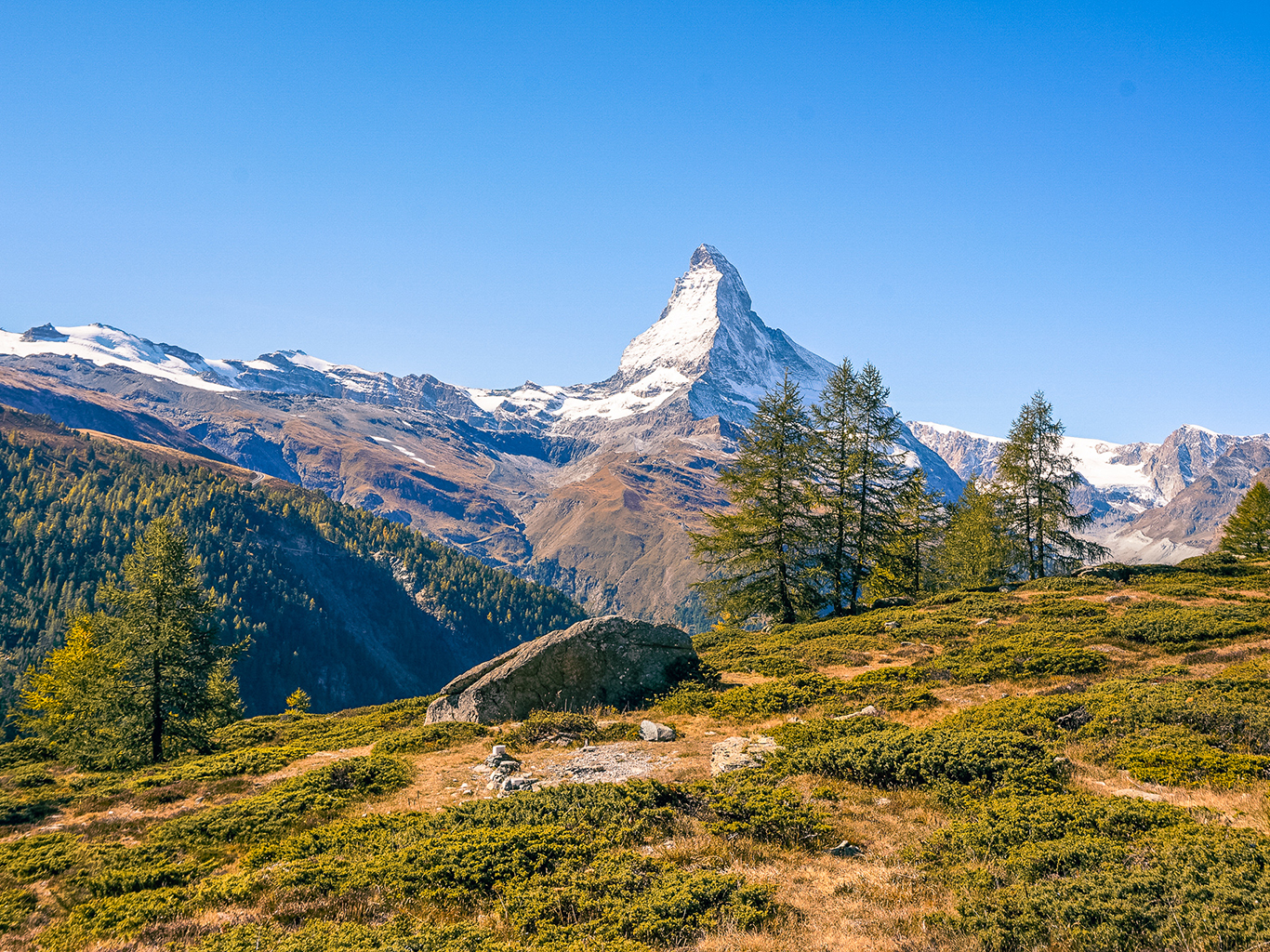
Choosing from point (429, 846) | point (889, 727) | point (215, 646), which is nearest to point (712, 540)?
point (889, 727)

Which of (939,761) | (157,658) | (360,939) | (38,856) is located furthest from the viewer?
(157,658)

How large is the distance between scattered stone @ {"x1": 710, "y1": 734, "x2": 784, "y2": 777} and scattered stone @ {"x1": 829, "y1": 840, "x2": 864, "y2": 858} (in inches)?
146

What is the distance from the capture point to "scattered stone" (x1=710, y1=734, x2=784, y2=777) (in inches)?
543

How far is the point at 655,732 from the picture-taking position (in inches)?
690

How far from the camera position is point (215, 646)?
27703 mm

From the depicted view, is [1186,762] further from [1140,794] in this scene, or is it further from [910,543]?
[910,543]

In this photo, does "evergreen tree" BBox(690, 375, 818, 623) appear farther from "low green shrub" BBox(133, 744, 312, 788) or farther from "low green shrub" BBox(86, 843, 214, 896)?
"low green shrub" BBox(86, 843, 214, 896)

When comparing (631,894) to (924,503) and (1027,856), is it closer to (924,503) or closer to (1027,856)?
(1027,856)

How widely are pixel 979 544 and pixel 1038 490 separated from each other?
25.8 feet

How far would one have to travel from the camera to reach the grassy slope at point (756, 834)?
7602 mm

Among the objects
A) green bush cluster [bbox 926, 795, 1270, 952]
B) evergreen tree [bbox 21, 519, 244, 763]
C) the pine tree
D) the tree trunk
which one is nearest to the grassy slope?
green bush cluster [bbox 926, 795, 1270, 952]

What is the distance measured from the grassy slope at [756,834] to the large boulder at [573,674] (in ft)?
5.93

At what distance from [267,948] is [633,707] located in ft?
48.9

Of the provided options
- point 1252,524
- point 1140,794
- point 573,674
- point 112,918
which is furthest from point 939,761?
point 1252,524
